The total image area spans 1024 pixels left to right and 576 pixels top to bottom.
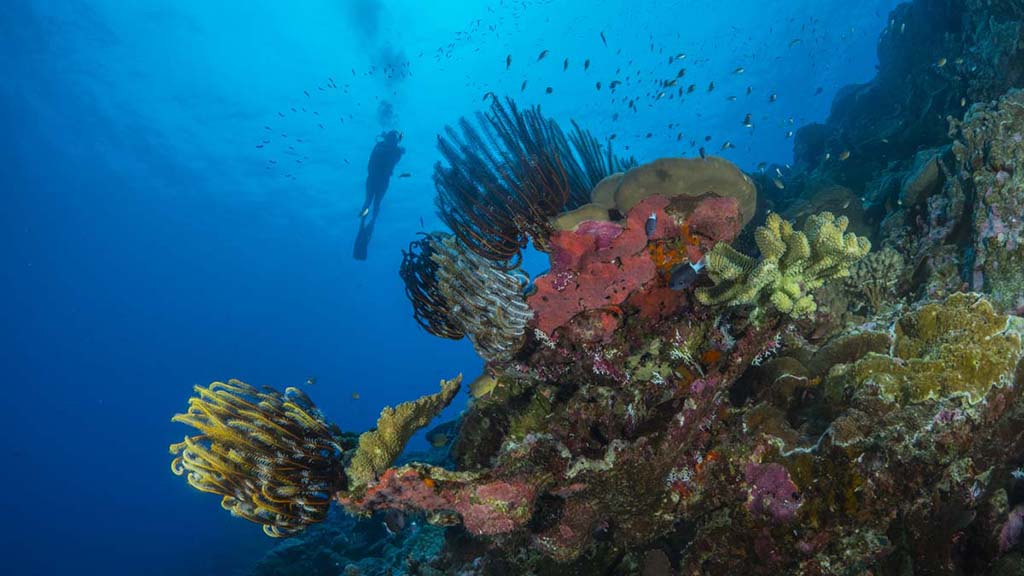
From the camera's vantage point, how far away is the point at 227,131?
4362 centimetres

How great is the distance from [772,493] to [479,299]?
308 centimetres

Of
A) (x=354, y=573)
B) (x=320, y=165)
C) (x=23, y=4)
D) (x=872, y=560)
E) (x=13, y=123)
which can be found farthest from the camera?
(x=320, y=165)

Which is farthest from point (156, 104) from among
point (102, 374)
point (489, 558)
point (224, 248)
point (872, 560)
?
point (102, 374)

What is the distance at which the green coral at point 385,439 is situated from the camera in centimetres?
425

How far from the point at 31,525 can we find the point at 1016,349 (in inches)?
3511

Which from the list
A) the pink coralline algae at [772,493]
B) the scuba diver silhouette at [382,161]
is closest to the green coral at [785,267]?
the pink coralline algae at [772,493]

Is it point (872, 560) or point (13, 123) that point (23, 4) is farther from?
point (872, 560)

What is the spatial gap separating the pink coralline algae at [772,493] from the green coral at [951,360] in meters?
0.93

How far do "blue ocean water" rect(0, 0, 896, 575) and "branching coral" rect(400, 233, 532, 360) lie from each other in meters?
21.8

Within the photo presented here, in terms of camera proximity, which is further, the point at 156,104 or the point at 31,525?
the point at 31,525

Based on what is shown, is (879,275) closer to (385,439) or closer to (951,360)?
(951,360)

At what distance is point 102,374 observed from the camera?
8681 cm

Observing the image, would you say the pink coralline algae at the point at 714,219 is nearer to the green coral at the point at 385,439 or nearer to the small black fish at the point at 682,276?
the small black fish at the point at 682,276

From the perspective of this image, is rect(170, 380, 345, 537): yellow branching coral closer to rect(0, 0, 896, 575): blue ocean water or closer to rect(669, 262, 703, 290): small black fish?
rect(669, 262, 703, 290): small black fish
